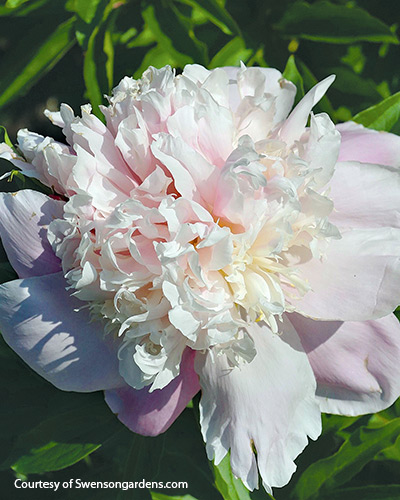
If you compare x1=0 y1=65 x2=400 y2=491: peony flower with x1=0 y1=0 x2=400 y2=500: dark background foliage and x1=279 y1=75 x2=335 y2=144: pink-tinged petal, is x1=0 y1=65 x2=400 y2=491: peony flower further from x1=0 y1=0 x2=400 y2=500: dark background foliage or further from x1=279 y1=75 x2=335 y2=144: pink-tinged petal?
x1=0 y1=0 x2=400 y2=500: dark background foliage

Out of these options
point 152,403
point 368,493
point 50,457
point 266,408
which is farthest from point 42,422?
point 368,493

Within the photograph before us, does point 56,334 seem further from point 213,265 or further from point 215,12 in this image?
point 215,12

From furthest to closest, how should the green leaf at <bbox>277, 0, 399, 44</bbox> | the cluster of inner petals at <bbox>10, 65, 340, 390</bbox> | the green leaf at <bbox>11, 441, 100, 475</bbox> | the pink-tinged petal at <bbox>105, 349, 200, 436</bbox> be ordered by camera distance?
the green leaf at <bbox>277, 0, 399, 44</bbox>
the green leaf at <bbox>11, 441, 100, 475</bbox>
the pink-tinged petal at <bbox>105, 349, 200, 436</bbox>
the cluster of inner petals at <bbox>10, 65, 340, 390</bbox>

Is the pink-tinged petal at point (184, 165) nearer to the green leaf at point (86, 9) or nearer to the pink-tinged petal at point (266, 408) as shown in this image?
the pink-tinged petal at point (266, 408)

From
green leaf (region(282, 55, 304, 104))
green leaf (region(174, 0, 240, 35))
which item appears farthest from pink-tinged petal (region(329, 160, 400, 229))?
green leaf (region(174, 0, 240, 35))

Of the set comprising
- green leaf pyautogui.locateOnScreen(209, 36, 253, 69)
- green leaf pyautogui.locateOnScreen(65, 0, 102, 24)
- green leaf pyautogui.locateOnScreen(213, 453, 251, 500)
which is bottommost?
green leaf pyautogui.locateOnScreen(213, 453, 251, 500)

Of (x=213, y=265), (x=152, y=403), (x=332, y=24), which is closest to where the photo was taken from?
(x=213, y=265)

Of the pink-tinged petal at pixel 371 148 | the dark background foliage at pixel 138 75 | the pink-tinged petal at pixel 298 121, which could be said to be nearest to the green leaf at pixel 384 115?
the dark background foliage at pixel 138 75
